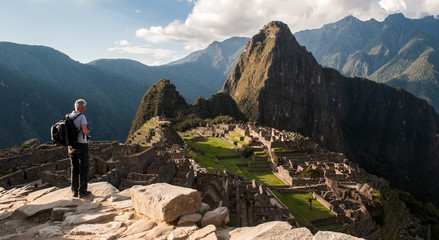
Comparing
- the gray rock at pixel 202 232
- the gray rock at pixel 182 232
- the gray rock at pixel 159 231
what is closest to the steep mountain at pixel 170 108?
the gray rock at pixel 159 231

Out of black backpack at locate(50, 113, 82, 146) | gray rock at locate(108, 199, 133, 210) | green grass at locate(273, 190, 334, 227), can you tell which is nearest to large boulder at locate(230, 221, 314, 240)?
gray rock at locate(108, 199, 133, 210)

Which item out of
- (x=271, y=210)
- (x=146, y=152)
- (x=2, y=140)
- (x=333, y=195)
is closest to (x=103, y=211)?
(x=146, y=152)

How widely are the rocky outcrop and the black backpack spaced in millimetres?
1510

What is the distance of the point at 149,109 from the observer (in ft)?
358

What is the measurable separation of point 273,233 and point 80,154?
18.0 feet

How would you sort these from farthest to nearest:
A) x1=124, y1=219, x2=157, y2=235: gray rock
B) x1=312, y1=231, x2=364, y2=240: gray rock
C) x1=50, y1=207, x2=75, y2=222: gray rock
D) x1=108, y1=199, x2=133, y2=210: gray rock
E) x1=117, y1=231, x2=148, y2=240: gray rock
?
x1=108, y1=199, x2=133, y2=210: gray rock, x1=50, y1=207, x2=75, y2=222: gray rock, x1=124, y1=219, x2=157, y2=235: gray rock, x1=117, y1=231, x2=148, y2=240: gray rock, x1=312, y1=231, x2=364, y2=240: gray rock

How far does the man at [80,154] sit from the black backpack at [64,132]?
0.15 m

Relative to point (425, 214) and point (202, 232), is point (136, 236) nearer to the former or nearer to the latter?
point (202, 232)

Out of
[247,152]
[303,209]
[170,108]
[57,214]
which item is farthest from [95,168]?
[170,108]

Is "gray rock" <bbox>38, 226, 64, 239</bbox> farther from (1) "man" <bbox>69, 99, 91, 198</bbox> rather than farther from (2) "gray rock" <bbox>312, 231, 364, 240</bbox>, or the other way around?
(2) "gray rock" <bbox>312, 231, 364, 240</bbox>

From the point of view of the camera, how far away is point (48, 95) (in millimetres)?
134625

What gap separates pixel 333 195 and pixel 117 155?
913 inches

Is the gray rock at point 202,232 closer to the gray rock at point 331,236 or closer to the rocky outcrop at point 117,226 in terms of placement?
the rocky outcrop at point 117,226

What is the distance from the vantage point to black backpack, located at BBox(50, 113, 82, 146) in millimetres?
7000
